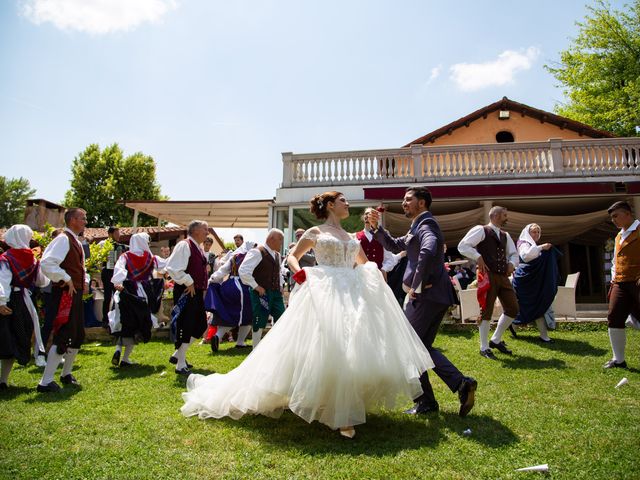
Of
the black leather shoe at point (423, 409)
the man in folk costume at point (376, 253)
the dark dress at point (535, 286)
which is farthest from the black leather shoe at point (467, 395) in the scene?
the dark dress at point (535, 286)

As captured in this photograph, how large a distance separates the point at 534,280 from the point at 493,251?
184cm

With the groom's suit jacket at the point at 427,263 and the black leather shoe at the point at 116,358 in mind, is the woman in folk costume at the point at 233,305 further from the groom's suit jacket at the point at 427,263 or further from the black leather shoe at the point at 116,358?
the groom's suit jacket at the point at 427,263

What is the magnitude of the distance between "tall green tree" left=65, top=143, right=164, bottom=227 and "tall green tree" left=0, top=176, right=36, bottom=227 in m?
14.5

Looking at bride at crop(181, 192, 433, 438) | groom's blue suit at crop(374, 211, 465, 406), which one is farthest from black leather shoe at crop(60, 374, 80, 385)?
groom's blue suit at crop(374, 211, 465, 406)

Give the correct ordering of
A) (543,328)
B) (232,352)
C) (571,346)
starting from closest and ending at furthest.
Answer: (571,346) < (543,328) < (232,352)

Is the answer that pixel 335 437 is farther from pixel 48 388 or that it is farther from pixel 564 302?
pixel 564 302

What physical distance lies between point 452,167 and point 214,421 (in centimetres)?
1236

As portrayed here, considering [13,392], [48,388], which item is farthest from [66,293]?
[13,392]

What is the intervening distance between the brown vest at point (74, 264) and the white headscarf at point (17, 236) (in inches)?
25.1

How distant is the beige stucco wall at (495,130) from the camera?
19.0 m

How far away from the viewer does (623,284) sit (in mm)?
5762

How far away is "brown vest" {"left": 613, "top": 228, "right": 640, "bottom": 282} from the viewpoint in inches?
223

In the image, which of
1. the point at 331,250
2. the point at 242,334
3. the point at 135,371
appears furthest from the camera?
the point at 242,334

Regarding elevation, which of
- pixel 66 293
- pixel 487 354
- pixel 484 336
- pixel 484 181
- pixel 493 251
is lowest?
→ pixel 487 354
